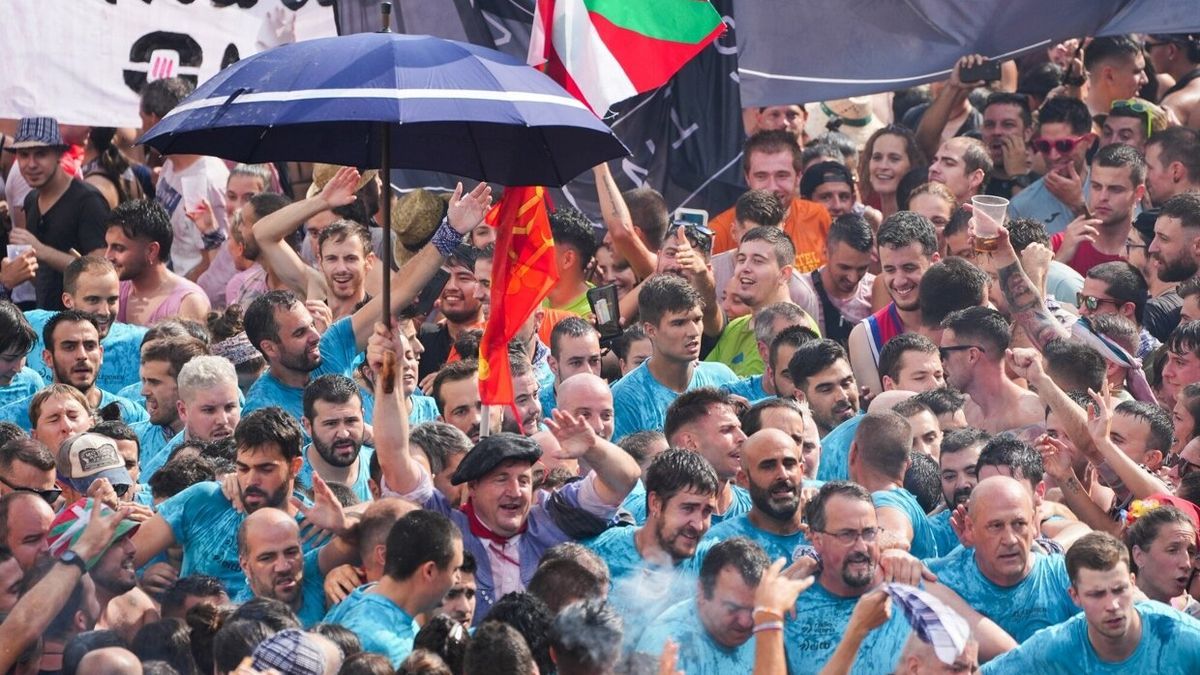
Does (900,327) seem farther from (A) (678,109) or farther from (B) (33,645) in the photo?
(B) (33,645)

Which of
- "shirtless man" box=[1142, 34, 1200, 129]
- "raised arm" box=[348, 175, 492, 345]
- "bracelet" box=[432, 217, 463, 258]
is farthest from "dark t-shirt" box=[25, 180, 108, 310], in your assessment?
"shirtless man" box=[1142, 34, 1200, 129]

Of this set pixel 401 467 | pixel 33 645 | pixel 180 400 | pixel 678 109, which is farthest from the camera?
pixel 678 109

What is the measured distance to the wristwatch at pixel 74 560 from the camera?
8.71 m

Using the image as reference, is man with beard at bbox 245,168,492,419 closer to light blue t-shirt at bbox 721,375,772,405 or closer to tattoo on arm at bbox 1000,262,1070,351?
light blue t-shirt at bbox 721,375,772,405

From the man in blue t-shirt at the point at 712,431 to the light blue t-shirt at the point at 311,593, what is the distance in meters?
1.66

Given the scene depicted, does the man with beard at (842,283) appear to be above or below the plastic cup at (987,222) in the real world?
below

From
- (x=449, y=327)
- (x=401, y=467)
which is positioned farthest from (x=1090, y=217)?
(x=401, y=467)

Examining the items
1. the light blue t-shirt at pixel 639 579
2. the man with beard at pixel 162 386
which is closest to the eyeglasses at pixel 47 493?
the man with beard at pixel 162 386

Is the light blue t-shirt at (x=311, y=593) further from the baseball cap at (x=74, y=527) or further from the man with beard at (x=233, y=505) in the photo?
the baseball cap at (x=74, y=527)

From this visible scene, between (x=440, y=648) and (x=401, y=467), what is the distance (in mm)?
1820

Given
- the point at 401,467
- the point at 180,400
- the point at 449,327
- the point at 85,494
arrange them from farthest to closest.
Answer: the point at 449,327 < the point at 180,400 < the point at 85,494 < the point at 401,467

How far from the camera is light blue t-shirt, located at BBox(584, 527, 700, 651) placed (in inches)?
353

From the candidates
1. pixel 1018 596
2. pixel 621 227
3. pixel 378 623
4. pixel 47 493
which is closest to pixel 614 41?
pixel 621 227

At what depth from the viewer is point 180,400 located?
433 inches
